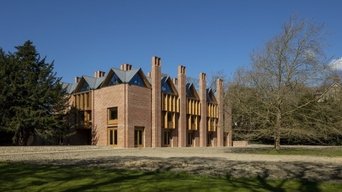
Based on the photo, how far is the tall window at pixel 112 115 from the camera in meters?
42.9

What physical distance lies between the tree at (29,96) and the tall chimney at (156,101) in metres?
10.1

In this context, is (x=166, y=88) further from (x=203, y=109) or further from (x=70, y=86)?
(x=70, y=86)

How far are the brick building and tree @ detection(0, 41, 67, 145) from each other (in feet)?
18.2

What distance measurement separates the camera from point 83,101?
155 feet

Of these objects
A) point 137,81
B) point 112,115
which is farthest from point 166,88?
point 112,115

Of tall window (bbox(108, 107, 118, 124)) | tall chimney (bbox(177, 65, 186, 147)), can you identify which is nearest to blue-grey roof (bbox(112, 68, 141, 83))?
tall window (bbox(108, 107, 118, 124))

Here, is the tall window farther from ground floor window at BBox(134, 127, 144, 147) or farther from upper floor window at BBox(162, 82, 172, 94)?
upper floor window at BBox(162, 82, 172, 94)

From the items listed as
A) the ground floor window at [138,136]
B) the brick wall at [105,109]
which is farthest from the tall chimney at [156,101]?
the brick wall at [105,109]

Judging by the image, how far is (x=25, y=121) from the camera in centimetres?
3528

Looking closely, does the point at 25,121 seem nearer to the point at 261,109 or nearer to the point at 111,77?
the point at 111,77

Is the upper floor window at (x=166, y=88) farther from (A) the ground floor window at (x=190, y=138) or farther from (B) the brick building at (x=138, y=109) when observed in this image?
(A) the ground floor window at (x=190, y=138)

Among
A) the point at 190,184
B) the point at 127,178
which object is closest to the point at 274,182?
the point at 190,184

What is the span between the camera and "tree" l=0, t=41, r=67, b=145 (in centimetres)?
3534

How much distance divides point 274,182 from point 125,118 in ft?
104
